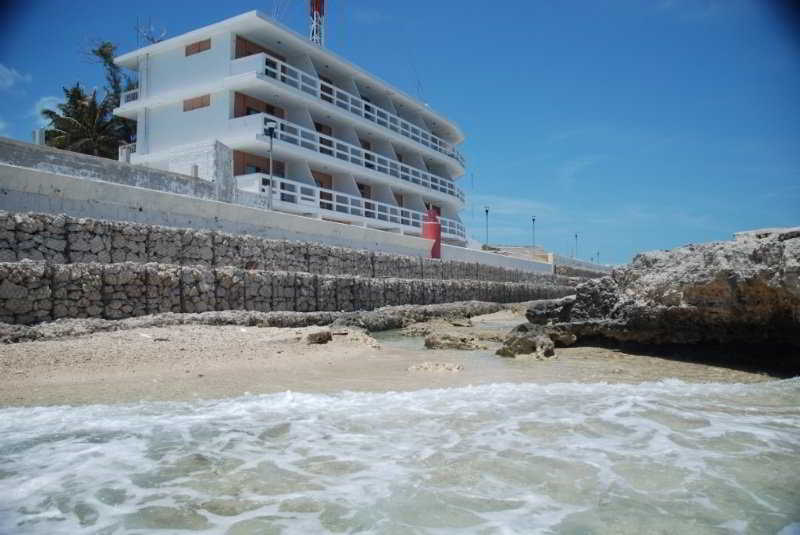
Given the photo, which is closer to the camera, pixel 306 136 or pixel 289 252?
pixel 289 252

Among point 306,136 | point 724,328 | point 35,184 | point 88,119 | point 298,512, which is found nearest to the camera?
point 298,512

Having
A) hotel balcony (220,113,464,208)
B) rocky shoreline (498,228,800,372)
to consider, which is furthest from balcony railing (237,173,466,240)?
rocky shoreline (498,228,800,372)

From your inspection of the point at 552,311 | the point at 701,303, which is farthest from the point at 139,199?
the point at 701,303

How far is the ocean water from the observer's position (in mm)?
2707

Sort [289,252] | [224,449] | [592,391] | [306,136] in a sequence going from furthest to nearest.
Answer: [306,136] → [289,252] → [592,391] → [224,449]

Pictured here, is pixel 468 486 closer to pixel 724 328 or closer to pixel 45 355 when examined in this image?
pixel 45 355

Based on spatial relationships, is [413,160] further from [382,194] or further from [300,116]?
[300,116]

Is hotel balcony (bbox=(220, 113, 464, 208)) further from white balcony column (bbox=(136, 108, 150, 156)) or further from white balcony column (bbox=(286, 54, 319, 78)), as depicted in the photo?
white balcony column (bbox=(136, 108, 150, 156))

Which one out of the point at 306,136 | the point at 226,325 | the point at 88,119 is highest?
the point at 88,119

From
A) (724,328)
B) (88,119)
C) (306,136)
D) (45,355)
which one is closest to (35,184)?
(45,355)

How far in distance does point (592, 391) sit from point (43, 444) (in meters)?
4.92

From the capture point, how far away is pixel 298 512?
2.79m

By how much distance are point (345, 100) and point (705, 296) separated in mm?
26440

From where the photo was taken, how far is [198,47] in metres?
25.7
